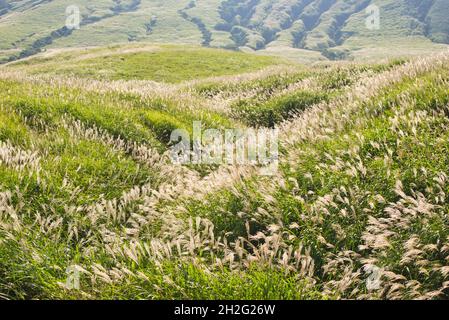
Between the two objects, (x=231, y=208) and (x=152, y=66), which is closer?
(x=231, y=208)

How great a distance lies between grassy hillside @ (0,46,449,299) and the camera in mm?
3740

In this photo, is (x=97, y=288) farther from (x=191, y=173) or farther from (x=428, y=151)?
(x=428, y=151)

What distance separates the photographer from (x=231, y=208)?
17.6 feet

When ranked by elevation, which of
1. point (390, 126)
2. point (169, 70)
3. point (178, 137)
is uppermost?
point (390, 126)

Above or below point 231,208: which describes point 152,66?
below

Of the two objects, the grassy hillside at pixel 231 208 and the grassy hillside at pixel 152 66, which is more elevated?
the grassy hillside at pixel 231 208

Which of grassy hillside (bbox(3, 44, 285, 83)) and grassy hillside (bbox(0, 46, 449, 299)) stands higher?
grassy hillside (bbox(0, 46, 449, 299))

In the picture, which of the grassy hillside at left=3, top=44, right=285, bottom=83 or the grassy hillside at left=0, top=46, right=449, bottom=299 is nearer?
the grassy hillside at left=0, top=46, right=449, bottom=299

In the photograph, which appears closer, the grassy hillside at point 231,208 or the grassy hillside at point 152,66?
the grassy hillside at point 231,208

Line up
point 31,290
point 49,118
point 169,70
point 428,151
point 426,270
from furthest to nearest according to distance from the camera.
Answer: point 169,70 → point 49,118 → point 428,151 → point 31,290 → point 426,270

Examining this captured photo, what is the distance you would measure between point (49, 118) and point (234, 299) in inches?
264

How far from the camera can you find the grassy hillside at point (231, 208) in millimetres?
3740

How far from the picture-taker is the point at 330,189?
518 cm
